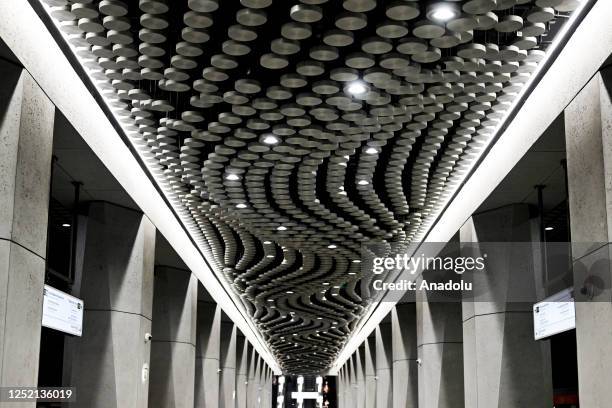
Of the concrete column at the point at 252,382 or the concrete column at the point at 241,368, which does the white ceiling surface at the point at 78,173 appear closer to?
the concrete column at the point at 241,368

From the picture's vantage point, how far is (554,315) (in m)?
8.73

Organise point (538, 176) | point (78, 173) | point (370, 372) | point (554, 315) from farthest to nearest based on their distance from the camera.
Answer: point (370, 372)
point (78, 173)
point (538, 176)
point (554, 315)

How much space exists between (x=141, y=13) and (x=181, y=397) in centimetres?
961

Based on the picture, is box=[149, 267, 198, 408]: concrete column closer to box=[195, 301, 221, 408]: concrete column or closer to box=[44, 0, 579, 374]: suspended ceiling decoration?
box=[44, 0, 579, 374]: suspended ceiling decoration

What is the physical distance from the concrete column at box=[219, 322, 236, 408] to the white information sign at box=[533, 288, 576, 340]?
15236mm

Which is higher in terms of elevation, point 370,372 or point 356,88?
point 356,88

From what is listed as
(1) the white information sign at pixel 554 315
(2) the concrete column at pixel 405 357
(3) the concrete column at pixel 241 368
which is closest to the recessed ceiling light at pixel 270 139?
(1) the white information sign at pixel 554 315

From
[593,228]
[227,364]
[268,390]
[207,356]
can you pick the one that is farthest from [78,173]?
[268,390]

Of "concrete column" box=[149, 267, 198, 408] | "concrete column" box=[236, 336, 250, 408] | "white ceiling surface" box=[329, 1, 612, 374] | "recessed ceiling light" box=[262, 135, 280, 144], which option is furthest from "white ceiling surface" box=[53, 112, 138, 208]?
"concrete column" box=[236, 336, 250, 408]

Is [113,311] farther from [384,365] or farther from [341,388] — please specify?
[341,388]

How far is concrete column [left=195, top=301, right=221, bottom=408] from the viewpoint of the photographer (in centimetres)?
1861

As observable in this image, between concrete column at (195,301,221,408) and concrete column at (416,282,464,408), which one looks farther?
concrete column at (195,301,221,408)

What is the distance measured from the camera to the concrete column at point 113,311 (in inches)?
396

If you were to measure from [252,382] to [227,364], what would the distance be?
10.9 meters
